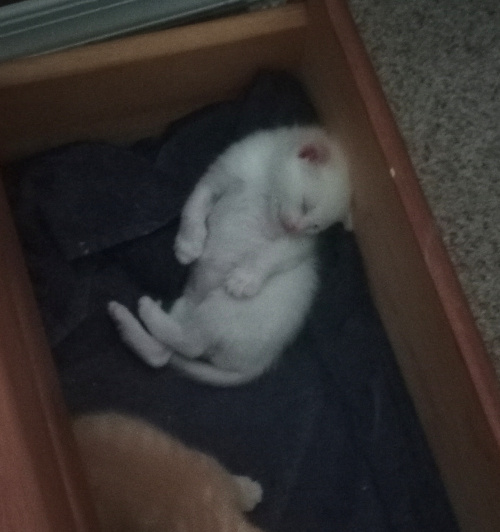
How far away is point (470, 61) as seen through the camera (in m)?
0.85

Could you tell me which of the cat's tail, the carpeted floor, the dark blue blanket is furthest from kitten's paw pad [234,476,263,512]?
the carpeted floor

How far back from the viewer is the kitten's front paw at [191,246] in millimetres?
992

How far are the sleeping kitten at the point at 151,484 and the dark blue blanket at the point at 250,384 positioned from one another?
135 mm

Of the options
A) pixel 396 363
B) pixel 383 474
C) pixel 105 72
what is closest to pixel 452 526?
pixel 383 474

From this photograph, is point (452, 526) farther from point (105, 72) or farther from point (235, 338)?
point (105, 72)

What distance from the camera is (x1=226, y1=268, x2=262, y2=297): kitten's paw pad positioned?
0.95 metres

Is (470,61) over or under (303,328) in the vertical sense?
over

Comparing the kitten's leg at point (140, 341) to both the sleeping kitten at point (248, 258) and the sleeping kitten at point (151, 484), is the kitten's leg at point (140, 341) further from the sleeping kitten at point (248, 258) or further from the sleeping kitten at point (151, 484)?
the sleeping kitten at point (151, 484)

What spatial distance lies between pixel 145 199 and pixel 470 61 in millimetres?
444

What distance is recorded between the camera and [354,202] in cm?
98

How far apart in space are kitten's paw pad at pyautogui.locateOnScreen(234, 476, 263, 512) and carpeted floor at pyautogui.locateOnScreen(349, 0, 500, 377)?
0.33 metres

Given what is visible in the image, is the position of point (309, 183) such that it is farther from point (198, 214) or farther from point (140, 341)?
point (140, 341)

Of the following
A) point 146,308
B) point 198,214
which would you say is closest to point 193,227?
point 198,214

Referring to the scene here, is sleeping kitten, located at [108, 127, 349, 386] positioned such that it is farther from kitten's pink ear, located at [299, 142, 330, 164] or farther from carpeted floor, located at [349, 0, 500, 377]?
carpeted floor, located at [349, 0, 500, 377]
